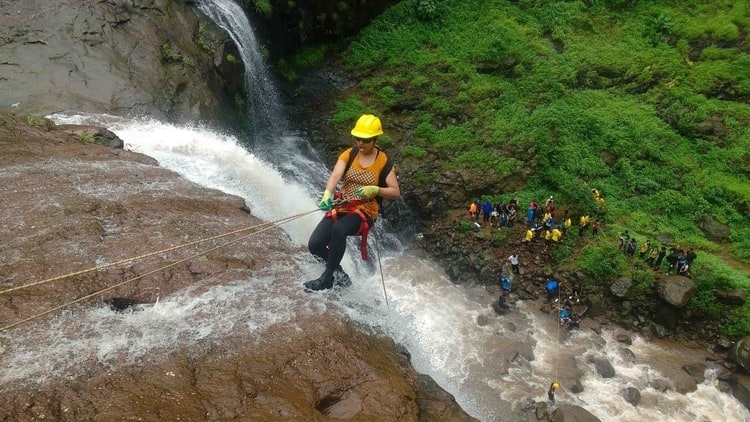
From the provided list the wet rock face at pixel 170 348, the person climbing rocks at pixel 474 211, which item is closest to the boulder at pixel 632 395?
the person climbing rocks at pixel 474 211

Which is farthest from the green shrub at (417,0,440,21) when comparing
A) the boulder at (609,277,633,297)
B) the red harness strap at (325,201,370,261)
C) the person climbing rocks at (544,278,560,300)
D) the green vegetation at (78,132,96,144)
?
the red harness strap at (325,201,370,261)

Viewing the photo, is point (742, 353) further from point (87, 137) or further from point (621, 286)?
point (87, 137)

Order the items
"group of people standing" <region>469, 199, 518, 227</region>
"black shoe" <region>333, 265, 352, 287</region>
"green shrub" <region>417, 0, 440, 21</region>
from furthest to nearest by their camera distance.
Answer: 1. "green shrub" <region>417, 0, 440, 21</region>
2. "group of people standing" <region>469, 199, 518, 227</region>
3. "black shoe" <region>333, 265, 352, 287</region>

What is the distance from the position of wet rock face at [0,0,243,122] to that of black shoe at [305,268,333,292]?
7.56 metres

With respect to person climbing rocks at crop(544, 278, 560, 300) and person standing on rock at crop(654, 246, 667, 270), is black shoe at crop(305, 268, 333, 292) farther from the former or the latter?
person standing on rock at crop(654, 246, 667, 270)

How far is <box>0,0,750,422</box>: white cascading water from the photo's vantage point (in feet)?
16.1

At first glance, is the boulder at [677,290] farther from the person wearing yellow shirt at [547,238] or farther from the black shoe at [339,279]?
the black shoe at [339,279]

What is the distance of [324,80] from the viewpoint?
59.8ft

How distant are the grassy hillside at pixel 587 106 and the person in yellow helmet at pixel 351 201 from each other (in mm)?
9083

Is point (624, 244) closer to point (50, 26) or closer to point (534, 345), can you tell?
point (534, 345)

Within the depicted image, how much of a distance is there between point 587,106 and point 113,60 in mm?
14336

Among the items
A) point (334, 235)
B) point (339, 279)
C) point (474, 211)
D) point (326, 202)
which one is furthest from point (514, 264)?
point (326, 202)

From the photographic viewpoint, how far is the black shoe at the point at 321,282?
5.54 metres

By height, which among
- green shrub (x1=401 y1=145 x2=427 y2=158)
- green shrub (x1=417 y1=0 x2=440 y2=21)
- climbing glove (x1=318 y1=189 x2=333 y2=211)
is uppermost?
green shrub (x1=417 y1=0 x2=440 y2=21)
